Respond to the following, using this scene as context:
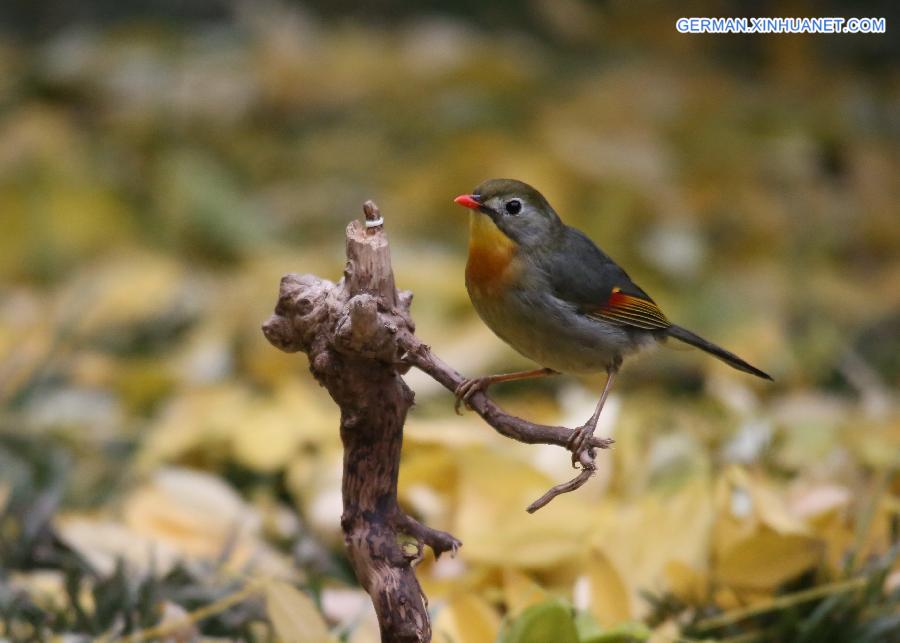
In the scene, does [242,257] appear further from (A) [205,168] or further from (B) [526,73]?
(B) [526,73]

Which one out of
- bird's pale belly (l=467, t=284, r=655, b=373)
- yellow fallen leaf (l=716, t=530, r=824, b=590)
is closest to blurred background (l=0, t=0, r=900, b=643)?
yellow fallen leaf (l=716, t=530, r=824, b=590)

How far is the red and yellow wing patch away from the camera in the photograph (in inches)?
53.5

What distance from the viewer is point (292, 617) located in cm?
118

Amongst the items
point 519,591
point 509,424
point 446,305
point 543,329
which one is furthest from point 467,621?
point 446,305

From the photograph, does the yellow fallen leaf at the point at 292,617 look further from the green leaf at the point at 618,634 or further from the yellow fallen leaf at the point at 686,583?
the yellow fallen leaf at the point at 686,583

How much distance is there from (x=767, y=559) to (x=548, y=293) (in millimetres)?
437

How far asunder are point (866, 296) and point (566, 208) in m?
0.83

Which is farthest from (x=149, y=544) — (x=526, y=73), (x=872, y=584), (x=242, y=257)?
(x=526, y=73)

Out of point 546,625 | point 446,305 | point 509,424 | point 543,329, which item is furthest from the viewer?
point 446,305

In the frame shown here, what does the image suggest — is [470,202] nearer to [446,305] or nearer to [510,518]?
[510,518]

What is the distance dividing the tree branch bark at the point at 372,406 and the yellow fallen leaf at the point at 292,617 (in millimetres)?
195

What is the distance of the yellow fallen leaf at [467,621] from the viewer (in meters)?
1.31

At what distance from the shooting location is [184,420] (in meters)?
2.02

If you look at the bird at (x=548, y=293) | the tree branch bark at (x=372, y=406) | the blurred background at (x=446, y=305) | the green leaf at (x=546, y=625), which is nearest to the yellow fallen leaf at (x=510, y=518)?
the blurred background at (x=446, y=305)
